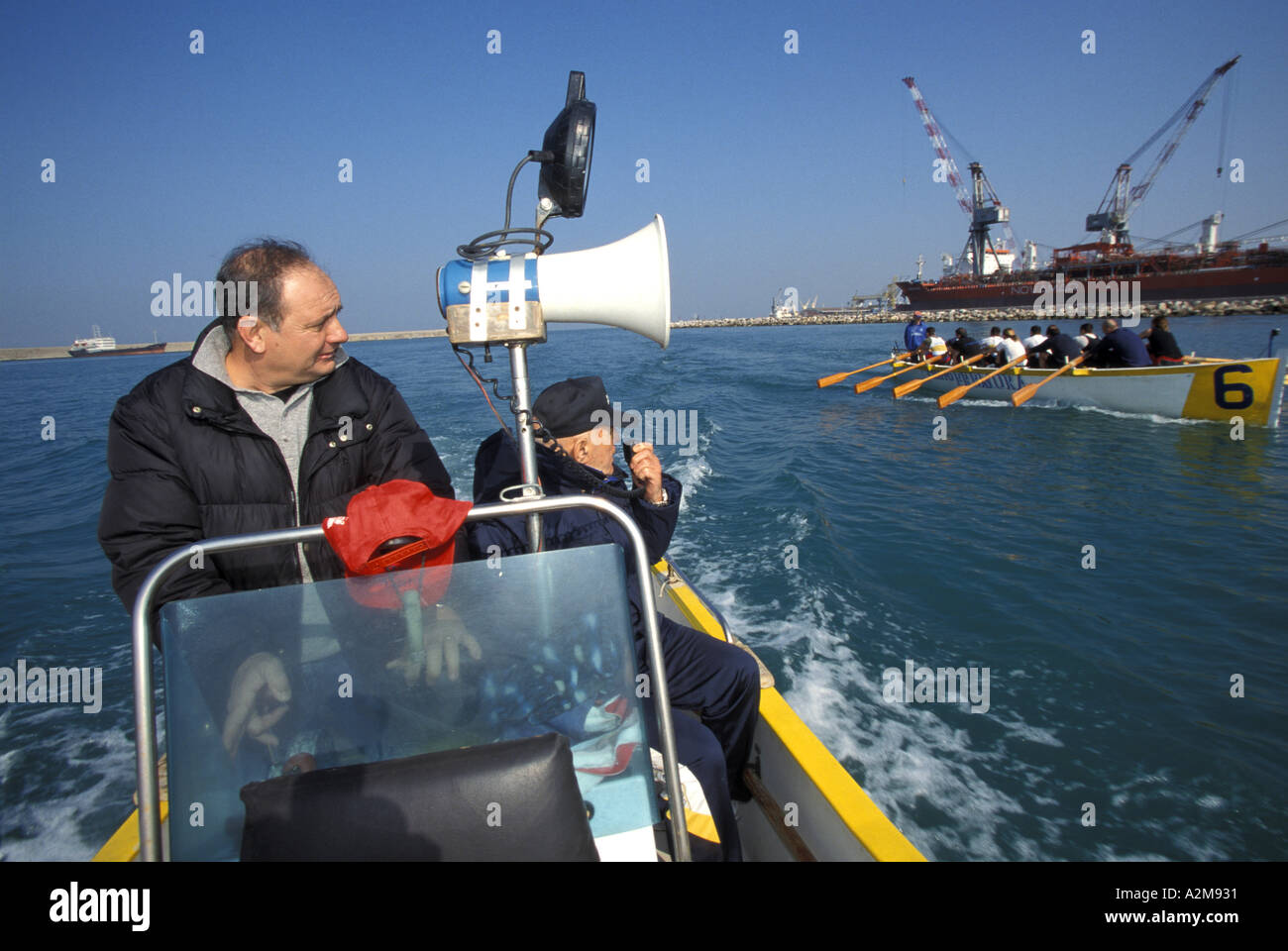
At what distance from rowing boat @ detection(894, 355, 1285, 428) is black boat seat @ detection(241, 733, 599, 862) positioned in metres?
15.5

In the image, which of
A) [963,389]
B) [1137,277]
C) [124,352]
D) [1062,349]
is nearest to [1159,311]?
[1137,277]

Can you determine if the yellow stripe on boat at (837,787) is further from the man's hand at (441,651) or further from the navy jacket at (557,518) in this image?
the man's hand at (441,651)

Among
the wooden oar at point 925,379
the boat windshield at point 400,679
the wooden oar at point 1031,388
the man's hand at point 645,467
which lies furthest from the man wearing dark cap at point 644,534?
the wooden oar at point 925,379

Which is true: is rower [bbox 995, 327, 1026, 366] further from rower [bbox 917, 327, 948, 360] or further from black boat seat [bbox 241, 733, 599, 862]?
black boat seat [bbox 241, 733, 599, 862]

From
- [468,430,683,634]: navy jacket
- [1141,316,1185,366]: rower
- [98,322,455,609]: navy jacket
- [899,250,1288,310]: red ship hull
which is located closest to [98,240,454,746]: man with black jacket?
[98,322,455,609]: navy jacket

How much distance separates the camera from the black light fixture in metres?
1.75

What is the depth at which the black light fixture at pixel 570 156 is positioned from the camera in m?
1.75

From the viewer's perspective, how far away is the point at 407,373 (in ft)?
82.4

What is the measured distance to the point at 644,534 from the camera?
267 centimetres

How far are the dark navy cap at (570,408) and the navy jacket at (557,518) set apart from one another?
19 centimetres

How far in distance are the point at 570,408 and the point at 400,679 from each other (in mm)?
1428
